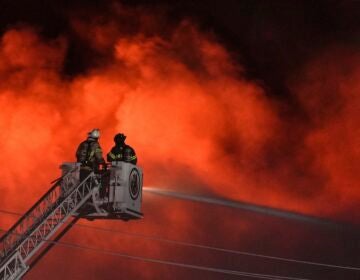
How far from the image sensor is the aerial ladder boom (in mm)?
29203

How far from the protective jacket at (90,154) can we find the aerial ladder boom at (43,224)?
1.35ft

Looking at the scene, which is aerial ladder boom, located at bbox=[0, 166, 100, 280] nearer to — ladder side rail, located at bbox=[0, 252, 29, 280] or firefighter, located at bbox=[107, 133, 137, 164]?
ladder side rail, located at bbox=[0, 252, 29, 280]

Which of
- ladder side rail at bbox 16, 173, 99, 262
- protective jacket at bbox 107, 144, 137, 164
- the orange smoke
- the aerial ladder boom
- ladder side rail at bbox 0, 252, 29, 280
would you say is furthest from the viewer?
the orange smoke

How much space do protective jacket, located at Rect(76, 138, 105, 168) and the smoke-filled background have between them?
315 inches

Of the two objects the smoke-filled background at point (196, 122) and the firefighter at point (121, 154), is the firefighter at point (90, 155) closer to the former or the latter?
the firefighter at point (121, 154)

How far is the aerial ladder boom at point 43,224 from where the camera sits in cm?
2920

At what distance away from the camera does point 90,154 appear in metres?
31.1

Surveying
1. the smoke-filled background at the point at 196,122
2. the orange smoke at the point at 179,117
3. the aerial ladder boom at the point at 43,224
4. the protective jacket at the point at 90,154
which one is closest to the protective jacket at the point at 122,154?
the protective jacket at the point at 90,154

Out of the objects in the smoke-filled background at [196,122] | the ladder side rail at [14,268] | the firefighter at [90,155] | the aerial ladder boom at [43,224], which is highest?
the smoke-filled background at [196,122]

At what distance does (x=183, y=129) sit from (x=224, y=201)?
121 inches

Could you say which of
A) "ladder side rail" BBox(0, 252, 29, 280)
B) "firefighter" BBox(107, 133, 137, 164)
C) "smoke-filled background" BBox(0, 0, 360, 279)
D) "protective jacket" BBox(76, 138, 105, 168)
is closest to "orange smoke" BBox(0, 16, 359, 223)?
"smoke-filled background" BBox(0, 0, 360, 279)

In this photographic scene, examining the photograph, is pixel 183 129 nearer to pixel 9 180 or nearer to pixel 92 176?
pixel 9 180

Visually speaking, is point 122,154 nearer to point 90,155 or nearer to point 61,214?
point 90,155

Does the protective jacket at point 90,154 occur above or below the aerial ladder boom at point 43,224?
above
